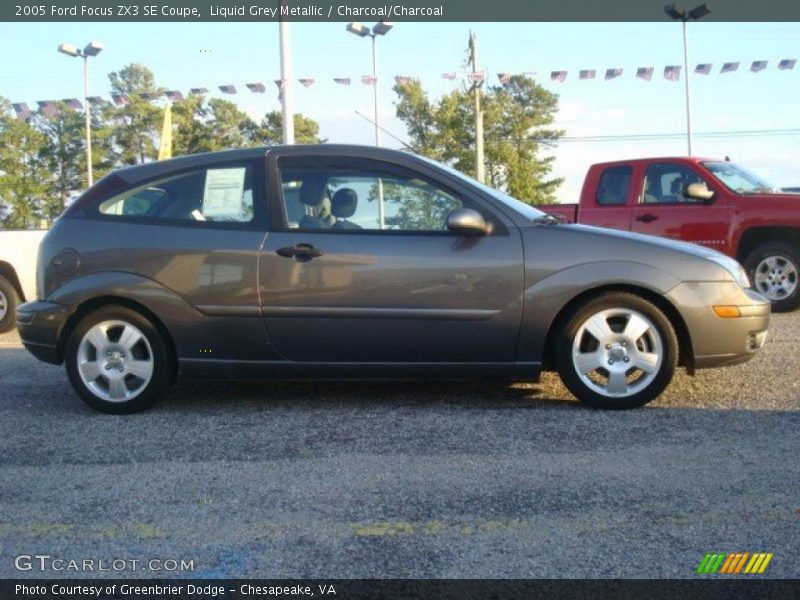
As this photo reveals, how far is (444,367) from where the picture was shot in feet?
17.2

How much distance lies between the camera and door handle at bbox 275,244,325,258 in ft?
17.3

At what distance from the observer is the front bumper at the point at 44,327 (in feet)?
17.9

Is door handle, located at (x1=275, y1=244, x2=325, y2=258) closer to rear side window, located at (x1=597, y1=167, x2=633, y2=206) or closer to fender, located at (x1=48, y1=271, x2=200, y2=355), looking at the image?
fender, located at (x1=48, y1=271, x2=200, y2=355)

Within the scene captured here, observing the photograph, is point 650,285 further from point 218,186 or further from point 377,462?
point 218,186

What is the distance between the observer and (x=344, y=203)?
17.9 feet

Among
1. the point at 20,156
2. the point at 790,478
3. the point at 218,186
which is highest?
the point at 20,156

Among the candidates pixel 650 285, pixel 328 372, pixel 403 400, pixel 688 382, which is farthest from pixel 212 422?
pixel 688 382

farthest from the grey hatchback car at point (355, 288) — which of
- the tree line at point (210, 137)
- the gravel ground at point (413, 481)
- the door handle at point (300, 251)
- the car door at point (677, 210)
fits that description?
the tree line at point (210, 137)

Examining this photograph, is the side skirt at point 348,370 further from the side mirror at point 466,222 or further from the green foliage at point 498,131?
the green foliage at point 498,131

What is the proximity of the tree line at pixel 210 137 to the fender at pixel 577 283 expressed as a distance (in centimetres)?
2784

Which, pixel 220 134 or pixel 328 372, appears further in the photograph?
pixel 220 134

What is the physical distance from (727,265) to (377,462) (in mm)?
2591

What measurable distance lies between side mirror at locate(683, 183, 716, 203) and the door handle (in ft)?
18.9

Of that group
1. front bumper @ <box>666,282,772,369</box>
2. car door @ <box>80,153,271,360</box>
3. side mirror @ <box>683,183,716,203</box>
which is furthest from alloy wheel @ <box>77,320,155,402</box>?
side mirror @ <box>683,183,716,203</box>
